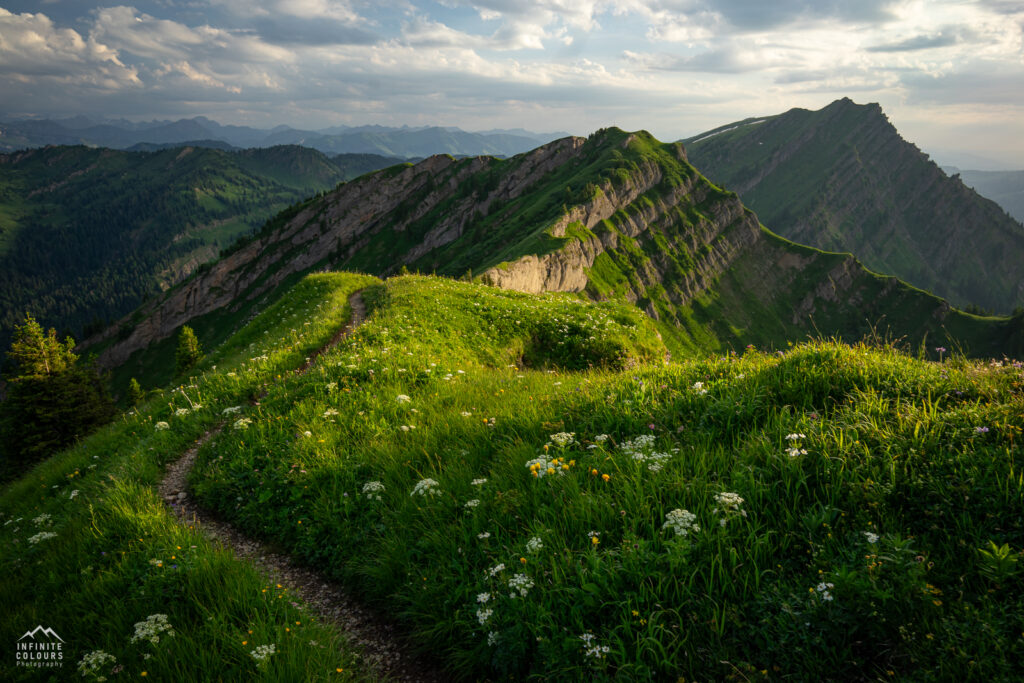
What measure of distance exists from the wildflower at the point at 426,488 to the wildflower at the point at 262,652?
2193 mm

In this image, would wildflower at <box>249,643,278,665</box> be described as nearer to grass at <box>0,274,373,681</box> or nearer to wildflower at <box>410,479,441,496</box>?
grass at <box>0,274,373,681</box>

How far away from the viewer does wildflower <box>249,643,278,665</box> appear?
4162 mm

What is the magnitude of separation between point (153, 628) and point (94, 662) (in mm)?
477

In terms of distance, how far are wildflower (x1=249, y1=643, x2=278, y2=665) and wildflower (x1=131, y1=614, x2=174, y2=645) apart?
1.05 metres

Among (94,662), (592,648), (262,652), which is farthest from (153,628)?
(592,648)

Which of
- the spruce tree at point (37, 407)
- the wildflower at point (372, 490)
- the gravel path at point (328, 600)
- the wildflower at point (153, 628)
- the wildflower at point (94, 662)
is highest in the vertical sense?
the wildflower at point (372, 490)

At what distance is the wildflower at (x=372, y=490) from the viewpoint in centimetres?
658

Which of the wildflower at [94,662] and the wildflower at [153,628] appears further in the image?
the wildflower at [153,628]

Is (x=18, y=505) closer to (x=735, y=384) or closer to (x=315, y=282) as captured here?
(x=735, y=384)

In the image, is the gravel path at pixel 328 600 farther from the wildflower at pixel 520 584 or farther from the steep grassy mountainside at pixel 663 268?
the steep grassy mountainside at pixel 663 268

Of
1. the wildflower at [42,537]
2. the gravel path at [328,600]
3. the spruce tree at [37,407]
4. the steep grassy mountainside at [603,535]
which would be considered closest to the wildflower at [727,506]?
the steep grassy mountainside at [603,535]

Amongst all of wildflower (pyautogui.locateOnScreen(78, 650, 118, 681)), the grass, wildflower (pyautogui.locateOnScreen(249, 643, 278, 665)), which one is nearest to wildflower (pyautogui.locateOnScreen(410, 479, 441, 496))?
the grass

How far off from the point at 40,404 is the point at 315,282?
27536 mm

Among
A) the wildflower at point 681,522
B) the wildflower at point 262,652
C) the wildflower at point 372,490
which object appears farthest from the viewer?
the wildflower at point 372,490
